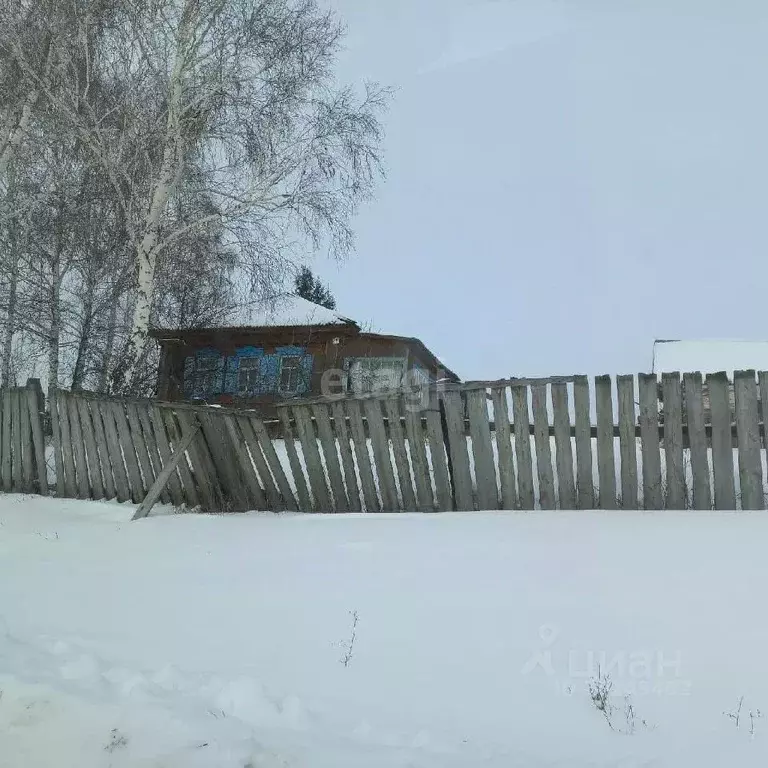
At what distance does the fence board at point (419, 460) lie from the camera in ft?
21.7

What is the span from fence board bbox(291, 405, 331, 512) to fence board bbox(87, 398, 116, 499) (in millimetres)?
2724

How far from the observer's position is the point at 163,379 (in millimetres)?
21234

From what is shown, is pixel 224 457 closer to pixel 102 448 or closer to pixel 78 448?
pixel 102 448

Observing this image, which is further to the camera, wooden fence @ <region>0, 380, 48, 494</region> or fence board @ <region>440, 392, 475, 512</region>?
wooden fence @ <region>0, 380, 48, 494</region>

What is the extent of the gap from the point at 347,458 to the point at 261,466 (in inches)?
39.2

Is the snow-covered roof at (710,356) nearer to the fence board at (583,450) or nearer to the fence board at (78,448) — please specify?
the fence board at (583,450)

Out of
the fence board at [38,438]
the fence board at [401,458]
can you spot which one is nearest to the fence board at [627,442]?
the fence board at [401,458]

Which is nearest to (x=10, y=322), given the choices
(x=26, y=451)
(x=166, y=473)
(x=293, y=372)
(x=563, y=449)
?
(x=26, y=451)

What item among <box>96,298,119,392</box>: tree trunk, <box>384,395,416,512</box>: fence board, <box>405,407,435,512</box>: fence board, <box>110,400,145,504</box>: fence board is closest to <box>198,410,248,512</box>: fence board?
<box>110,400,145,504</box>: fence board

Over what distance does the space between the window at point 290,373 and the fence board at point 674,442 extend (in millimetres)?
16372

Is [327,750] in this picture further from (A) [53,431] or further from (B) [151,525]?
(A) [53,431]

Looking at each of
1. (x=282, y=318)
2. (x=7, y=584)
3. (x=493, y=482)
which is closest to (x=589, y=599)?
(x=493, y=482)

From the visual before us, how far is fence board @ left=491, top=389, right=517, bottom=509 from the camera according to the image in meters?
6.25

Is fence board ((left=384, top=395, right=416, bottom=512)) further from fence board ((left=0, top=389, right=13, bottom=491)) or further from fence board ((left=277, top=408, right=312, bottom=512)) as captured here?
fence board ((left=0, top=389, right=13, bottom=491))
